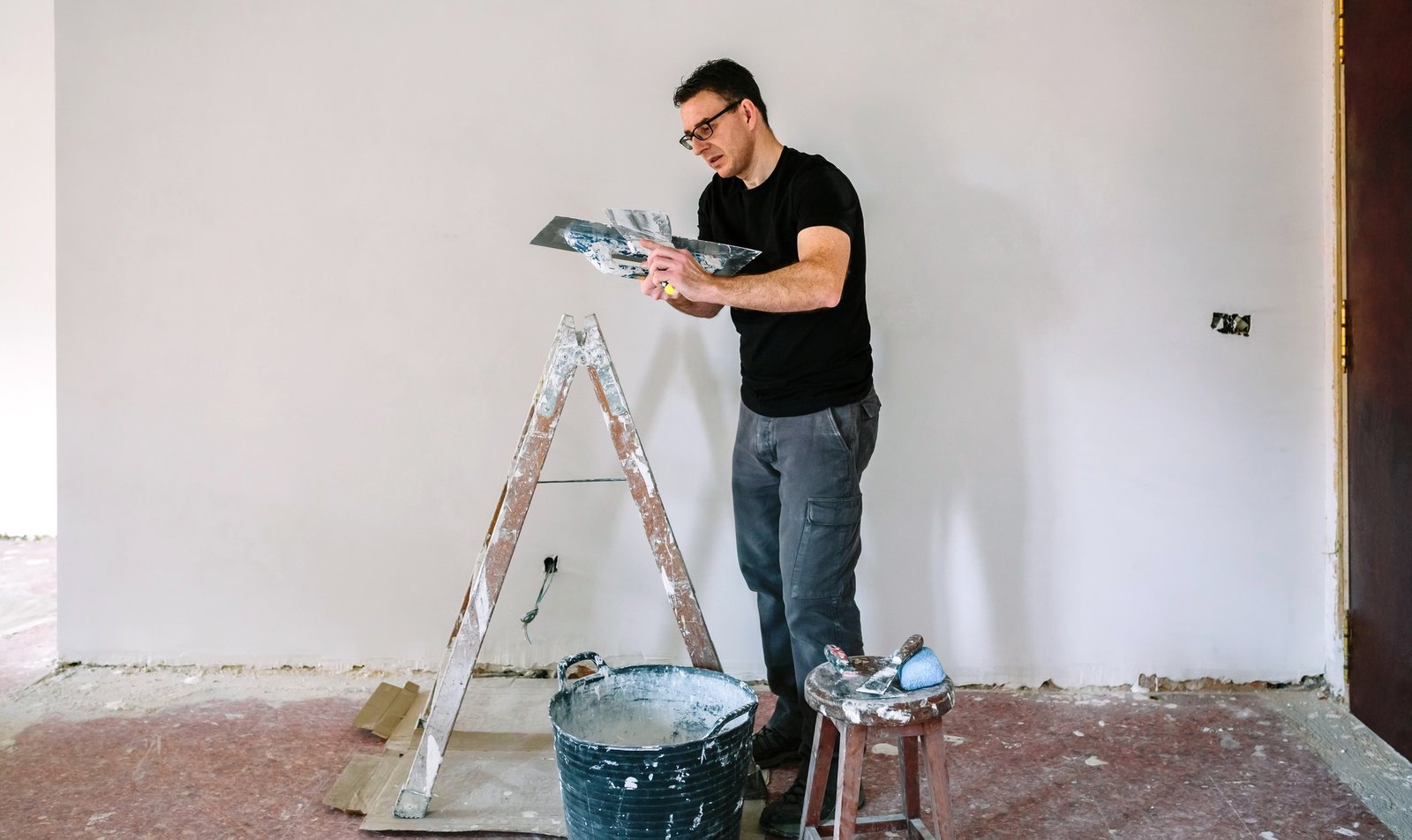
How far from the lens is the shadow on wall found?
243 cm

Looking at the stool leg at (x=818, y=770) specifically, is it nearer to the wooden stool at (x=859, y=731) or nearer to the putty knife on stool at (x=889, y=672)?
the wooden stool at (x=859, y=731)

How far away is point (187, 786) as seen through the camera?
198 centimetres

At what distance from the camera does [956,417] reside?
8.09ft

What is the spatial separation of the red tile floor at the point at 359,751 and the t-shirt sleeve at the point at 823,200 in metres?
1.18

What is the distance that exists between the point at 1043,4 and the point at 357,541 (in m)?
2.32

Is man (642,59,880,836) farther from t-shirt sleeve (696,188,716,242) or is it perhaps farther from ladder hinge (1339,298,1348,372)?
ladder hinge (1339,298,1348,372)

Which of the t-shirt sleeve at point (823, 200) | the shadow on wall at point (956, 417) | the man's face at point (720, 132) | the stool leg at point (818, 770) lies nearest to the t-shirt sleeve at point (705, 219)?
the man's face at point (720, 132)

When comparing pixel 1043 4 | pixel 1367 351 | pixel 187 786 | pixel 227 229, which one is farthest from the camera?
pixel 227 229

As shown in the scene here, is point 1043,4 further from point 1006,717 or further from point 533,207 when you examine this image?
point 1006,717

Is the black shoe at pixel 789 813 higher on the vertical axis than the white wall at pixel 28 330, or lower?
lower

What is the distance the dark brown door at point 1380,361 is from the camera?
2.08m

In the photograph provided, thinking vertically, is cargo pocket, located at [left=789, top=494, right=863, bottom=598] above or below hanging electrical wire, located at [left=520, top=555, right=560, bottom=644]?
above

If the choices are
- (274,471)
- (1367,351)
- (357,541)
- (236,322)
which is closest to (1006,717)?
(1367,351)

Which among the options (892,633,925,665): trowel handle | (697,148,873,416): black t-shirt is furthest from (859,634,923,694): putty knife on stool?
(697,148,873,416): black t-shirt
